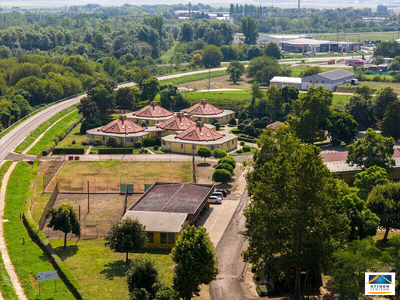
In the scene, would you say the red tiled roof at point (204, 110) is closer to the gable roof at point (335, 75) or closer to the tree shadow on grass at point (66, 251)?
the gable roof at point (335, 75)

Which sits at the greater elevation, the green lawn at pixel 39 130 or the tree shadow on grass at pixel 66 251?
the green lawn at pixel 39 130

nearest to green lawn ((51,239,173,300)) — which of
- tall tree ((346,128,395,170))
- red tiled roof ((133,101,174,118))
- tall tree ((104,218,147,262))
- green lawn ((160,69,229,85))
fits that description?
tall tree ((104,218,147,262))

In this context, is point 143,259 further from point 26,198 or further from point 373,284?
point 26,198

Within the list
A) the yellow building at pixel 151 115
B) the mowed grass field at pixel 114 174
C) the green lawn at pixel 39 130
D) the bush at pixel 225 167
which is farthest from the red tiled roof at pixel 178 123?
the bush at pixel 225 167

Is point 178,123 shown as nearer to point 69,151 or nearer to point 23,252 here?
point 69,151

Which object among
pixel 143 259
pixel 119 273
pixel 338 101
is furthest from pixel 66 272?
pixel 338 101

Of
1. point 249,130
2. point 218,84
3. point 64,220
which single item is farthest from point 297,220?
point 218,84
